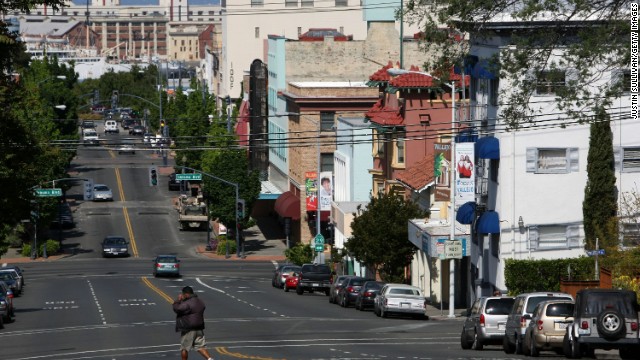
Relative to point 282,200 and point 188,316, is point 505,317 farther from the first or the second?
point 282,200

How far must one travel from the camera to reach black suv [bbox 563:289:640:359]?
1363 inches

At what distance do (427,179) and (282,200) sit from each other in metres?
40.5

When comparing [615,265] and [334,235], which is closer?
[615,265]

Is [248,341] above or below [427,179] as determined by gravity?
below

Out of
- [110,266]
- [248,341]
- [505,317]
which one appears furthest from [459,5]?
[110,266]

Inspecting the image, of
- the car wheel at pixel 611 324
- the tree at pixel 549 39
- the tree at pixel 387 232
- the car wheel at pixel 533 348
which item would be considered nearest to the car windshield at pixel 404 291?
the tree at pixel 387 232

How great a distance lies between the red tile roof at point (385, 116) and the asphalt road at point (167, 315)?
32.7 ft

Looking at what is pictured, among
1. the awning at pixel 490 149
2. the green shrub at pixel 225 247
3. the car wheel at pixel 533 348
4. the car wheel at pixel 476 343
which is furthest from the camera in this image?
the green shrub at pixel 225 247

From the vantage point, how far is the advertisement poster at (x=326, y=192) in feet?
312

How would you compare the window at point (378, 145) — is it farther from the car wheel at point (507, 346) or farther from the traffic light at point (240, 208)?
the car wheel at point (507, 346)

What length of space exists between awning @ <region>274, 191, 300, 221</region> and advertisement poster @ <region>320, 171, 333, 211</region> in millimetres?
11468

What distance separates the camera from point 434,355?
39.4 metres

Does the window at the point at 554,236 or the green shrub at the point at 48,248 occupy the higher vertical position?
the window at the point at 554,236

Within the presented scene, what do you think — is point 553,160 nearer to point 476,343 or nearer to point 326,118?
point 476,343
